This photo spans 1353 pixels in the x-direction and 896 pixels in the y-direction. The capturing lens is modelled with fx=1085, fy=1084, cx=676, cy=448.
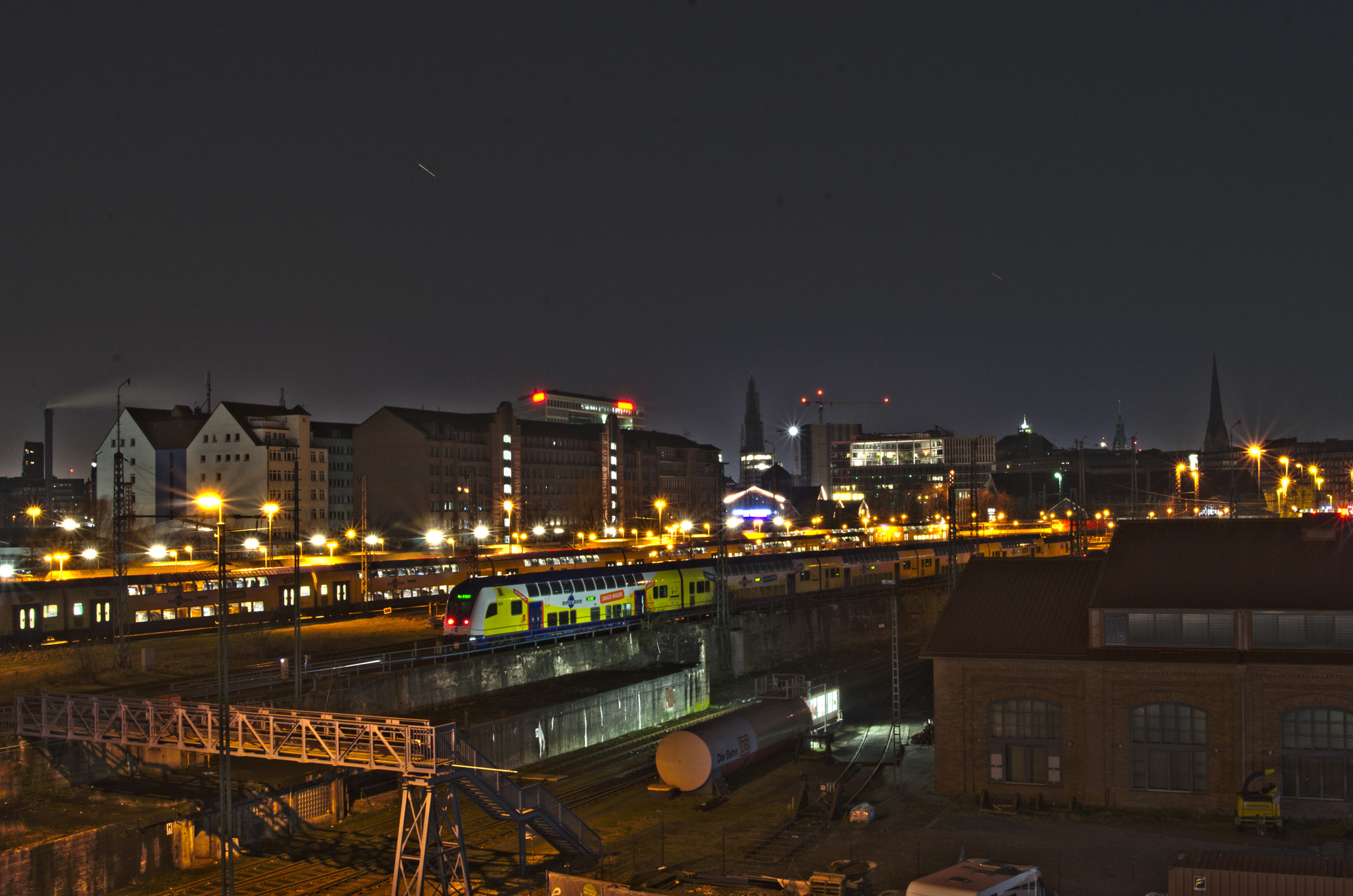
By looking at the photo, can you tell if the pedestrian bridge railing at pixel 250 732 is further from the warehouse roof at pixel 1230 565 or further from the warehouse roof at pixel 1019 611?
the warehouse roof at pixel 1230 565

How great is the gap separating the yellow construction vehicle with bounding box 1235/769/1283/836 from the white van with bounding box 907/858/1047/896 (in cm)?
860

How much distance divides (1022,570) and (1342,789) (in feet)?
36.8

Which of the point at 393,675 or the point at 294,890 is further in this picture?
the point at 393,675

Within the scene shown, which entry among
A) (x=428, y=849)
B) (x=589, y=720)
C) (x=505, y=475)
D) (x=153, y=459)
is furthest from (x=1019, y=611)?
(x=153, y=459)

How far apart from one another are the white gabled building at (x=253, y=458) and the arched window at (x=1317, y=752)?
106074 mm

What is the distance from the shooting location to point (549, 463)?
152 m

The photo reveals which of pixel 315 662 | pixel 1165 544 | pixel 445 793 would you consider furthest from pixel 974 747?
pixel 315 662

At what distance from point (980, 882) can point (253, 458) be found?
372 feet

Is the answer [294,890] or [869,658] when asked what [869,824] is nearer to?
[294,890]

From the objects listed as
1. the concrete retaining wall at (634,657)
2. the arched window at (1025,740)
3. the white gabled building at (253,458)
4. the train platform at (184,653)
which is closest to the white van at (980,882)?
the arched window at (1025,740)

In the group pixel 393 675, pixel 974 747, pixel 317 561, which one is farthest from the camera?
pixel 317 561

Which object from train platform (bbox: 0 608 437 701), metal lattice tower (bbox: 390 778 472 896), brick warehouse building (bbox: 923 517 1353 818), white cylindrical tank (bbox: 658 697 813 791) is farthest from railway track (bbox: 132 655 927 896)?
train platform (bbox: 0 608 437 701)

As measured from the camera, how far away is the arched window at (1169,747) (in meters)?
31.1

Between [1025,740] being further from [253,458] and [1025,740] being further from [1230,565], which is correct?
[253,458]
